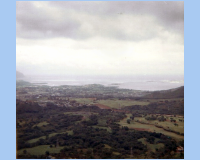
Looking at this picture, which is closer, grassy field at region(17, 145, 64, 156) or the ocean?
grassy field at region(17, 145, 64, 156)

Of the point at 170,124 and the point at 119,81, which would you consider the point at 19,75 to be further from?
the point at 170,124

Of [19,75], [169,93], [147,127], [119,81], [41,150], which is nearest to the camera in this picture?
[41,150]

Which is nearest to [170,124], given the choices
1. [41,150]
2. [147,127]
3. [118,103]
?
[147,127]

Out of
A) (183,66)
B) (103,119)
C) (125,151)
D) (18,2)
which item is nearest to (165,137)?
(125,151)

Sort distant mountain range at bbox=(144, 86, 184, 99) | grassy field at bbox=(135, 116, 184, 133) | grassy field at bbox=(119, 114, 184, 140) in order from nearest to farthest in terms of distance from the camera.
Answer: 1. grassy field at bbox=(119, 114, 184, 140)
2. grassy field at bbox=(135, 116, 184, 133)
3. distant mountain range at bbox=(144, 86, 184, 99)

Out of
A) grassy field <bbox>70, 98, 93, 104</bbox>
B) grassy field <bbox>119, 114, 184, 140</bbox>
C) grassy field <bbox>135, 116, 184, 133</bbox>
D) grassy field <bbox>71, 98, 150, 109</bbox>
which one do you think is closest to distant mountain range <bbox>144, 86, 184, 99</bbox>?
grassy field <bbox>71, 98, 150, 109</bbox>

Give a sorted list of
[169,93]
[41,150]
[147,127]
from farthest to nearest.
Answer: [169,93] → [147,127] → [41,150]

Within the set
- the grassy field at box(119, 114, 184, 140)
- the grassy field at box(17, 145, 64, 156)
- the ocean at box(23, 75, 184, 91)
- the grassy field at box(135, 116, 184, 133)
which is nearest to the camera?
the grassy field at box(17, 145, 64, 156)

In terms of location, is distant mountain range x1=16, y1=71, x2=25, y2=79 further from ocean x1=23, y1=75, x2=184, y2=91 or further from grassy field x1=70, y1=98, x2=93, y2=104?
grassy field x1=70, y1=98, x2=93, y2=104

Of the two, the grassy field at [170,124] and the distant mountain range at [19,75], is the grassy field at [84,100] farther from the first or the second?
the distant mountain range at [19,75]
